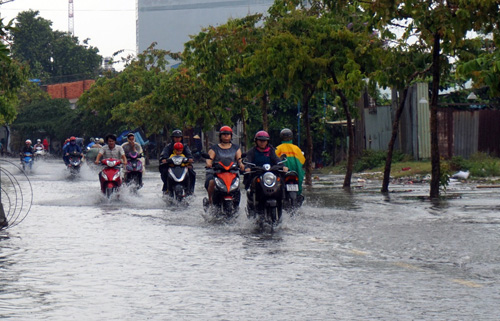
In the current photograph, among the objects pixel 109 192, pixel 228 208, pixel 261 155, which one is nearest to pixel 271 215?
pixel 228 208

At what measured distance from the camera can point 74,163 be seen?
1494 inches

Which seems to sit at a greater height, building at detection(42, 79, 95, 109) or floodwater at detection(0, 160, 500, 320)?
building at detection(42, 79, 95, 109)

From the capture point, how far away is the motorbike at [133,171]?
77.4ft

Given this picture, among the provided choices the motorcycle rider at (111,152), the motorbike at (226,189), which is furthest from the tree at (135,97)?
the motorbike at (226,189)

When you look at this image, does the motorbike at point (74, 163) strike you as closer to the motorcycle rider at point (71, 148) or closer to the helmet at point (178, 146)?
the motorcycle rider at point (71, 148)

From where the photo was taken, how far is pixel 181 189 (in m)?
19.7

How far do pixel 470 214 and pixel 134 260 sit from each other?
25.7 feet

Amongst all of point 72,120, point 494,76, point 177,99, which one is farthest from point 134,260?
point 72,120

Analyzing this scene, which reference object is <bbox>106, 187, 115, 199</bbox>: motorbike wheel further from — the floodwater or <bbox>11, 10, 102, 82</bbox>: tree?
<bbox>11, 10, 102, 82</bbox>: tree

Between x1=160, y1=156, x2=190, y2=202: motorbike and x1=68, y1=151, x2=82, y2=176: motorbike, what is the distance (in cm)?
1839

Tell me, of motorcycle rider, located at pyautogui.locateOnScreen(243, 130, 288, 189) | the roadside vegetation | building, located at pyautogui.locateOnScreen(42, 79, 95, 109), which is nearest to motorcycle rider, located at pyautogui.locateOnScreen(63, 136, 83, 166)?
the roadside vegetation

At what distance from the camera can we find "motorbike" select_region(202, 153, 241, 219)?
1557cm

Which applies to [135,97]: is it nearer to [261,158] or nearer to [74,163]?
[74,163]

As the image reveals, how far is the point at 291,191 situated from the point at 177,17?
169m
